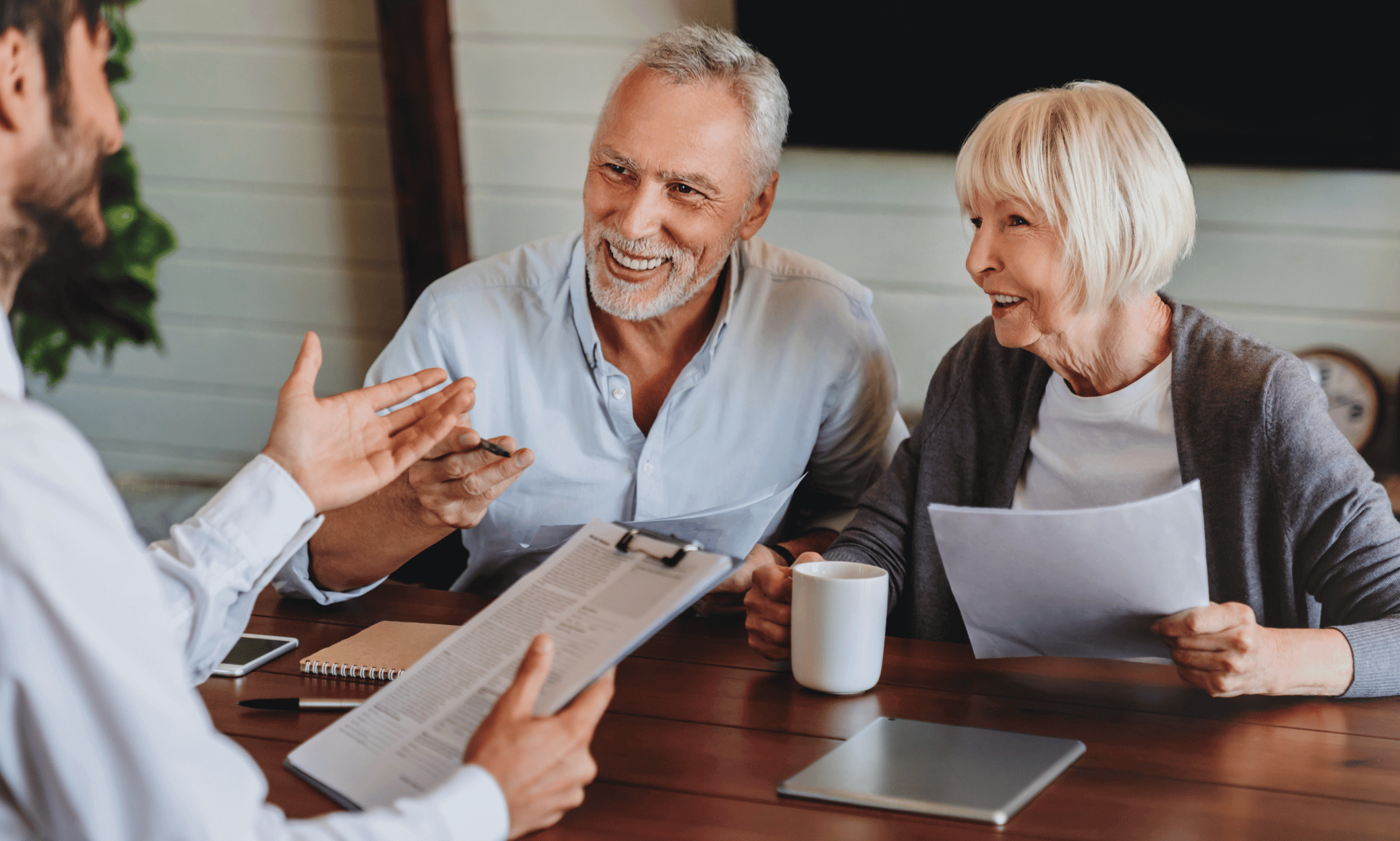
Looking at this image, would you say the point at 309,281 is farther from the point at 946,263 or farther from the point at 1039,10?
the point at 1039,10

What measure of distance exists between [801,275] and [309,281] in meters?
1.73

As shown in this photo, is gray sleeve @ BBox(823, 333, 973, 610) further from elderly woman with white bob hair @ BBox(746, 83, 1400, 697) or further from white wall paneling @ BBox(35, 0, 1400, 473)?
white wall paneling @ BBox(35, 0, 1400, 473)

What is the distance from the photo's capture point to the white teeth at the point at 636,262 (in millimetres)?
1616

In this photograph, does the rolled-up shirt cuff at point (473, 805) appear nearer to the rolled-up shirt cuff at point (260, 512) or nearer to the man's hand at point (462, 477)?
the rolled-up shirt cuff at point (260, 512)

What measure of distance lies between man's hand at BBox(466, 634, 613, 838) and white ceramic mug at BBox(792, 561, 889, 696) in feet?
0.85

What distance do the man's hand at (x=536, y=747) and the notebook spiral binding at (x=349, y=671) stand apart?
0.27 metres

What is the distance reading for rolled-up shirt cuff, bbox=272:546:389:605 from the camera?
1.28 metres

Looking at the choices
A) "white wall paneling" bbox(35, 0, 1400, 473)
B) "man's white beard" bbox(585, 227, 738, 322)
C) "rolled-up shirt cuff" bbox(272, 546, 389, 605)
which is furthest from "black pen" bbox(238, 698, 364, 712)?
"white wall paneling" bbox(35, 0, 1400, 473)

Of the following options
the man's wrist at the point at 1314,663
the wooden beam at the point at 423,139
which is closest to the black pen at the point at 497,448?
the man's wrist at the point at 1314,663

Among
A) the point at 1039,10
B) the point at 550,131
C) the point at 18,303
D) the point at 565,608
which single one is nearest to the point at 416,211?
the point at 550,131

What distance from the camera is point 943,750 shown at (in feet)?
3.04

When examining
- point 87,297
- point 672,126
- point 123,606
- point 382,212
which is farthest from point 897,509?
point 87,297

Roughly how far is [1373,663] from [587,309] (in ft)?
3.50

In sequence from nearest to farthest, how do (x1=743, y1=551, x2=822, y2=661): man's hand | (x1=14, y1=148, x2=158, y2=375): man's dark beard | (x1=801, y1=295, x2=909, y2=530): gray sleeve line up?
1. (x1=743, y1=551, x2=822, y2=661): man's hand
2. (x1=801, y1=295, x2=909, y2=530): gray sleeve
3. (x1=14, y1=148, x2=158, y2=375): man's dark beard
